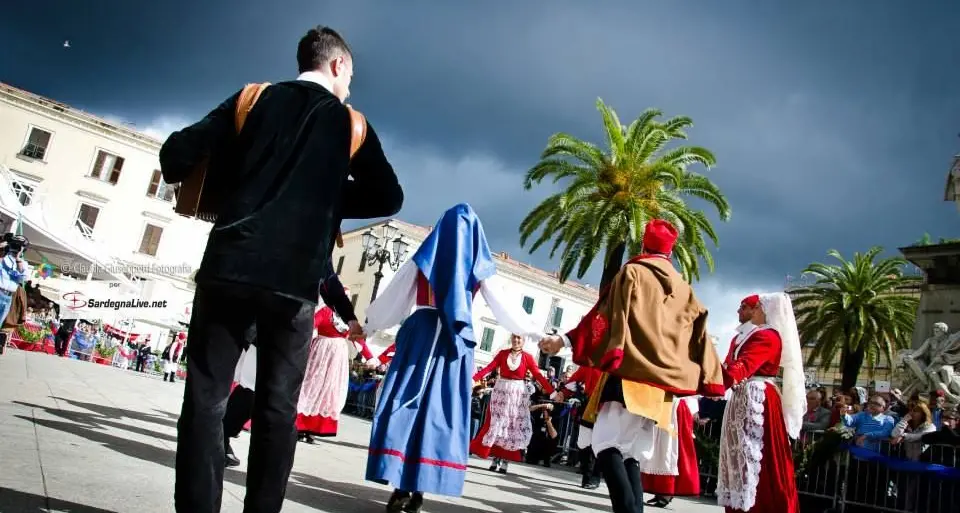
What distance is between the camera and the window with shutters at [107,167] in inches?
1721

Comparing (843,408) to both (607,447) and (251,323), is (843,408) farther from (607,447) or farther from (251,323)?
(251,323)

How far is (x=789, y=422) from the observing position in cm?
565

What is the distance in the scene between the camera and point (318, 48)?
9.17ft

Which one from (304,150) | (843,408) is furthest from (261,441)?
(843,408)

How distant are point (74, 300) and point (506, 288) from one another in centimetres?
3798

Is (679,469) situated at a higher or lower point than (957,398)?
lower

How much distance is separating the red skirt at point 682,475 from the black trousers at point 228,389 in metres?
5.59

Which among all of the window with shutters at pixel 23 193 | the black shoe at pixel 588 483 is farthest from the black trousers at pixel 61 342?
the black shoe at pixel 588 483

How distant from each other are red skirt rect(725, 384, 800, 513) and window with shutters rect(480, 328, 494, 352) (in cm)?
5242

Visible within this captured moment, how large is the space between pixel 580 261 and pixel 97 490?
19.7 meters

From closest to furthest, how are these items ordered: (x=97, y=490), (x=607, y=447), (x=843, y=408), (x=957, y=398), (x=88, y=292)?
(x=97, y=490) < (x=607, y=447) < (x=843, y=408) < (x=957, y=398) < (x=88, y=292)

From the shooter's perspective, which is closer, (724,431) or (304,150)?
(304,150)

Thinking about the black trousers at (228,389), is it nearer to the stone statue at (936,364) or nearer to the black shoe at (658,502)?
the black shoe at (658,502)

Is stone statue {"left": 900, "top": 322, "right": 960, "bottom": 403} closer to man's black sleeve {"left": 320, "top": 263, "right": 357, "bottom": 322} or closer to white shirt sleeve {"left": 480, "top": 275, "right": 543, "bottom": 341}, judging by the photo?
white shirt sleeve {"left": 480, "top": 275, "right": 543, "bottom": 341}
